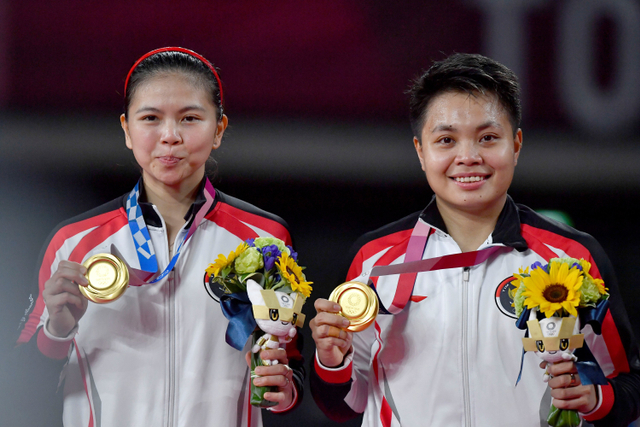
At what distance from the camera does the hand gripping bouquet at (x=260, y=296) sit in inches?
81.1

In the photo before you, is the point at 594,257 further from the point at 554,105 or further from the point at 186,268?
the point at 186,268

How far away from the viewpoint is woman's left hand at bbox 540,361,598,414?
1.92 m

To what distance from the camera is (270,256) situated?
6.93 feet

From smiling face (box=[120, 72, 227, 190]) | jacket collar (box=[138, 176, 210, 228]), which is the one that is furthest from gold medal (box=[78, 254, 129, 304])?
smiling face (box=[120, 72, 227, 190])

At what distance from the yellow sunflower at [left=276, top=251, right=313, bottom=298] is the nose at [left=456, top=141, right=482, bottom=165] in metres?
0.68

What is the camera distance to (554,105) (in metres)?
3.04

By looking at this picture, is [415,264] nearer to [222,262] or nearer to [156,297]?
[222,262]

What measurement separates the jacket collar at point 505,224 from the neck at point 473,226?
1.5 inches

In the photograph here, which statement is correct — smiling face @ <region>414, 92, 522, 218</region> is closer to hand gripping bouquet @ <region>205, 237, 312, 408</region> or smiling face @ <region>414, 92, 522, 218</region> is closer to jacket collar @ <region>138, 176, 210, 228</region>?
hand gripping bouquet @ <region>205, 237, 312, 408</region>

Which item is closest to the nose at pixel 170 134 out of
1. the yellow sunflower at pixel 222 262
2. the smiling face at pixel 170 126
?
the smiling face at pixel 170 126

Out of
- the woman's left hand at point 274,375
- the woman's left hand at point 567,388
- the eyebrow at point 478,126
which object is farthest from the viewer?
the eyebrow at point 478,126

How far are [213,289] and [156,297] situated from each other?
0.66 feet

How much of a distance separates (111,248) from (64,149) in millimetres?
996

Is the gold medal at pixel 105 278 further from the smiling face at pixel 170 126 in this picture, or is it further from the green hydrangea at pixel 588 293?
the green hydrangea at pixel 588 293
